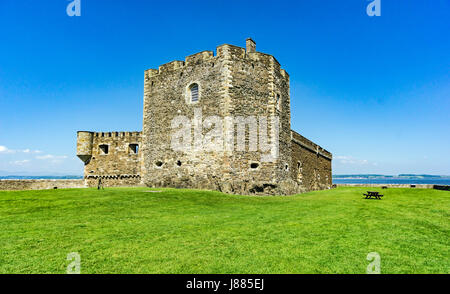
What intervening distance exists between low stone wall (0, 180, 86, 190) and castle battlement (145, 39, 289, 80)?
11.5m

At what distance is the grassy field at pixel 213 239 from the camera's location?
494cm

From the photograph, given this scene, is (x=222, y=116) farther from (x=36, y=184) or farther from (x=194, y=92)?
(x=36, y=184)

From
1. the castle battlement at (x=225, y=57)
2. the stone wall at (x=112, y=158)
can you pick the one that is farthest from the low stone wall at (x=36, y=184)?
the castle battlement at (x=225, y=57)

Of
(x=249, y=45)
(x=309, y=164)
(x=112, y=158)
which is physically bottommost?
(x=309, y=164)

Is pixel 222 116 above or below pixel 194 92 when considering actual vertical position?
below

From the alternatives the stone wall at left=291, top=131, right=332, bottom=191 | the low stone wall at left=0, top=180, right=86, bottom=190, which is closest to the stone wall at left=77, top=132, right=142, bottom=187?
the low stone wall at left=0, top=180, right=86, bottom=190

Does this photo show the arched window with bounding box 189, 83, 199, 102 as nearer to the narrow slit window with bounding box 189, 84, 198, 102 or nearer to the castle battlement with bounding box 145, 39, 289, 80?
the narrow slit window with bounding box 189, 84, 198, 102

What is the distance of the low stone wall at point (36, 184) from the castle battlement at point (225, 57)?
11520 mm

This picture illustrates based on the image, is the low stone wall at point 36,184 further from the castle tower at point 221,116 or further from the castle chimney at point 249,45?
the castle chimney at point 249,45

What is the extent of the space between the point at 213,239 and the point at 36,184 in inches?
832

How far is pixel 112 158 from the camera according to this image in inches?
998

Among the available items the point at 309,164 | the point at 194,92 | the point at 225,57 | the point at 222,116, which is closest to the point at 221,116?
the point at 222,116

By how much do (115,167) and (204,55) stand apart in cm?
1301
